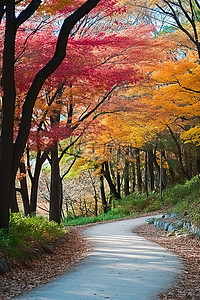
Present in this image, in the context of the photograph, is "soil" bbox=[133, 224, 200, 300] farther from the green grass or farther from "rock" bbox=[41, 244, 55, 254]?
the green grass


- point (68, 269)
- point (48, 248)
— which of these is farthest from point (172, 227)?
point (68, 269)

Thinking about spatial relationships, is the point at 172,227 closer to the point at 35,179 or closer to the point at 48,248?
the point at 35,179

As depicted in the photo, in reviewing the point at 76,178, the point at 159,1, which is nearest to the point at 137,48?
the point at 159,1

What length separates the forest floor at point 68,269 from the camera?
507 centimetres

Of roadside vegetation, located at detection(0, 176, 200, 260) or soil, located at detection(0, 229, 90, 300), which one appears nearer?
soil, located at detection(0, 229, 90, 300)

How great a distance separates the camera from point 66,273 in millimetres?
6398

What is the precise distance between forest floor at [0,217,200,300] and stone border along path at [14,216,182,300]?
0.17 meters

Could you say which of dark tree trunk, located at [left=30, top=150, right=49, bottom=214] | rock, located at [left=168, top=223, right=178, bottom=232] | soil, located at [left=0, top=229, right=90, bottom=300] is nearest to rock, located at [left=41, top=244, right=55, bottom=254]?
soil, located at [left=0, top=229, right=90, bottom=300]

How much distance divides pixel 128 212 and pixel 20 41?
57.1 ft

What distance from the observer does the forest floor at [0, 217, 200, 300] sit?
5.07 meters

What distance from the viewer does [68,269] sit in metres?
6.82

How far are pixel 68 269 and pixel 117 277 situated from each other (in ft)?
4.02

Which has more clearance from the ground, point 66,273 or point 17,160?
point 17,160

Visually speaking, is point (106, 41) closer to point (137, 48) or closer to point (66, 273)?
point (137, 48)
